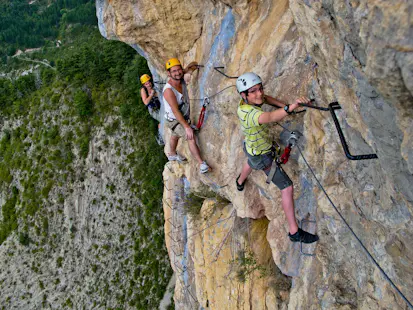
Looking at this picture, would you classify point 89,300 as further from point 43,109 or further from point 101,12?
point 101,12

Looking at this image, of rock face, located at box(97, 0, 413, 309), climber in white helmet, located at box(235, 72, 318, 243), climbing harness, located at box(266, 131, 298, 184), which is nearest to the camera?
rock face, located at box(97, 0, 413, 309)

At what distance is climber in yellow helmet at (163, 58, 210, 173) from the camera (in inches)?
293

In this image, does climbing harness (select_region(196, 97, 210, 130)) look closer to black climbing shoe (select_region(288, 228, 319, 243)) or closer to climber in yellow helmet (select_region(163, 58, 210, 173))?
climber in yellow helmet (select_region(163, 58, 210, 173))

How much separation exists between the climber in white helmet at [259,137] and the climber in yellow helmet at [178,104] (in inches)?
98.9

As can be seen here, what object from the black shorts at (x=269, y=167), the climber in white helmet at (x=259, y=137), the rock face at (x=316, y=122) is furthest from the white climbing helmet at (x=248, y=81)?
the black shorts at (x=269, y=167)

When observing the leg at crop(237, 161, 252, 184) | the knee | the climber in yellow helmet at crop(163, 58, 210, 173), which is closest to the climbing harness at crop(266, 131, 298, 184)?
the knee

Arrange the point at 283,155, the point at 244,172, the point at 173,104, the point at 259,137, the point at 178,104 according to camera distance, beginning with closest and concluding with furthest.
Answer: the point at 259,137 < the point at 283,155 < the point at 244,172 < the point at 173,104 < the point at 178,104

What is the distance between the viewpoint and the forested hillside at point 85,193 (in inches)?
944

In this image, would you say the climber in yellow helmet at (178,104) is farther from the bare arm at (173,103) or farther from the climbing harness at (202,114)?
the climbing harness at (202,114)

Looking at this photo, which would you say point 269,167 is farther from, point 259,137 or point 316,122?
point 316,122

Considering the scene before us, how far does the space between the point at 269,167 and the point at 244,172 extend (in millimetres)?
1139

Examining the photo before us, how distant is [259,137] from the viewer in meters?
5.11

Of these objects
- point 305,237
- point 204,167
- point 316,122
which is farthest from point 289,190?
point 204,167

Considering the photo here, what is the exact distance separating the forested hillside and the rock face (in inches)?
567
